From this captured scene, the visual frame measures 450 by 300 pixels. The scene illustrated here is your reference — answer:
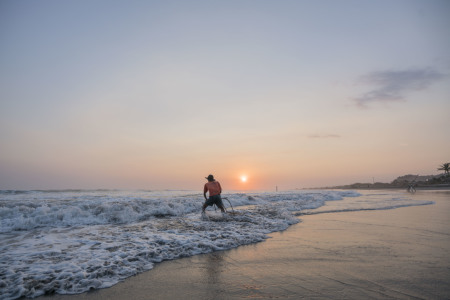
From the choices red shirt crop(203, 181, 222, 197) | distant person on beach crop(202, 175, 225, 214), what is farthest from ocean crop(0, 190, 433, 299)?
red shirt crop(203, 181, 222, 197)

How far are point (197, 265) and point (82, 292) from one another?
85.3 inches

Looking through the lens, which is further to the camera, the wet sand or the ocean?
the ocean

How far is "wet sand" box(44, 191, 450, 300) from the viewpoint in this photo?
3.64m

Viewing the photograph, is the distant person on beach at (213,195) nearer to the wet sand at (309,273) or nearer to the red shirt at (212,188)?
the red shirt at (212,188)

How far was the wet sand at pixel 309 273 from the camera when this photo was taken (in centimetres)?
364

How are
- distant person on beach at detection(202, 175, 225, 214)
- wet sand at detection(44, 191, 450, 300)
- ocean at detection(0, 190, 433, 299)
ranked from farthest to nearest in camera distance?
distant person on beach at detection(202, 175, 225, 214) < ocean at detection(0, 190, 433, 299) < wet sand at detection(44, 191, 450, 300)

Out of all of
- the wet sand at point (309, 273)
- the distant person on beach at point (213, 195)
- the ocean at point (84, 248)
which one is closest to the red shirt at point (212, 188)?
the distant person on beach at point (213, 195)

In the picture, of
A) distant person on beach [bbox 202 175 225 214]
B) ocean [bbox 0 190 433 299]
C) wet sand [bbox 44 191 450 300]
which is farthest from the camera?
distant person on beach [bbox 202 175 225 214]

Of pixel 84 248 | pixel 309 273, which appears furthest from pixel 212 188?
pixel 309 273

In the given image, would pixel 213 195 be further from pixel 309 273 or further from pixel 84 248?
pixel 309 273

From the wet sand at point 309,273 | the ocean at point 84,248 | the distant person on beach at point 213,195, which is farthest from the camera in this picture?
the distant person on beach at point 213,195

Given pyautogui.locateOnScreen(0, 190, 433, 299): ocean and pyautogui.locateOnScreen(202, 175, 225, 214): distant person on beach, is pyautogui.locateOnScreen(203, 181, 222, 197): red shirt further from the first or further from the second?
pyautogui.locateOnScreen(0, 190, 433, 299): ocean

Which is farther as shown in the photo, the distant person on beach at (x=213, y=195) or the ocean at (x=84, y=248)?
the distant person on beach at (x=213, y=195)

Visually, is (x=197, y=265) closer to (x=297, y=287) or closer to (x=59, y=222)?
(x=297, y=287)
